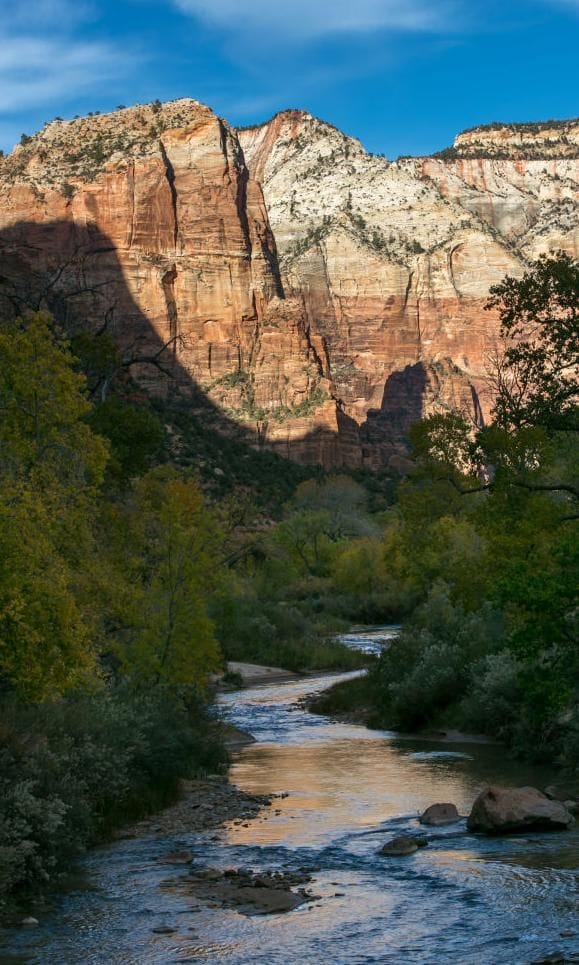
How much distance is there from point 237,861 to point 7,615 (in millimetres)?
4267

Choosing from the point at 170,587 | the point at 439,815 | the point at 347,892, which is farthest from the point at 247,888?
the point at 170,587

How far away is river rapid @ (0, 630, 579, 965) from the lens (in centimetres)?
1071

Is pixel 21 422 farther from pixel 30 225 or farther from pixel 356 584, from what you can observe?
pixel 30 225

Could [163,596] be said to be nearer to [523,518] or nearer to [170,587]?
[170,587]

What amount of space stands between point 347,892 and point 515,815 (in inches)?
137

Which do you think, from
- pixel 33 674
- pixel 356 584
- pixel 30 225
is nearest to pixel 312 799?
pixel 33 674

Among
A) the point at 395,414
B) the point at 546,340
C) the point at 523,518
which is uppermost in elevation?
the point at 395,414

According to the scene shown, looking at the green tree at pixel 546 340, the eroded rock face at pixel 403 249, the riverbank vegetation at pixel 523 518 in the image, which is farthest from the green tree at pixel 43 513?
the eroded rock face at pixel 403 249

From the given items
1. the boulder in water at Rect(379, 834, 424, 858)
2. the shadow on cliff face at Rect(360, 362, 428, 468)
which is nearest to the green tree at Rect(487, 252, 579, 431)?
the boulder in water at Rect(379, 834, 424, 858)

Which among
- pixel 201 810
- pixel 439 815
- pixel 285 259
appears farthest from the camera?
pixel 285 259

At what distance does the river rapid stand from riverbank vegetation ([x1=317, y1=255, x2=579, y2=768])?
2.25 meters

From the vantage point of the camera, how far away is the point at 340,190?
173 metres

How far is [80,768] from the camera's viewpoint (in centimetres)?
1539

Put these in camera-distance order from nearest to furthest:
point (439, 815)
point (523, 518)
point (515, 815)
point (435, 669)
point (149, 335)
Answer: point (515, 815) < point (439, 815) < point (523, 518) < point (435, 669) < point (149, 335)
